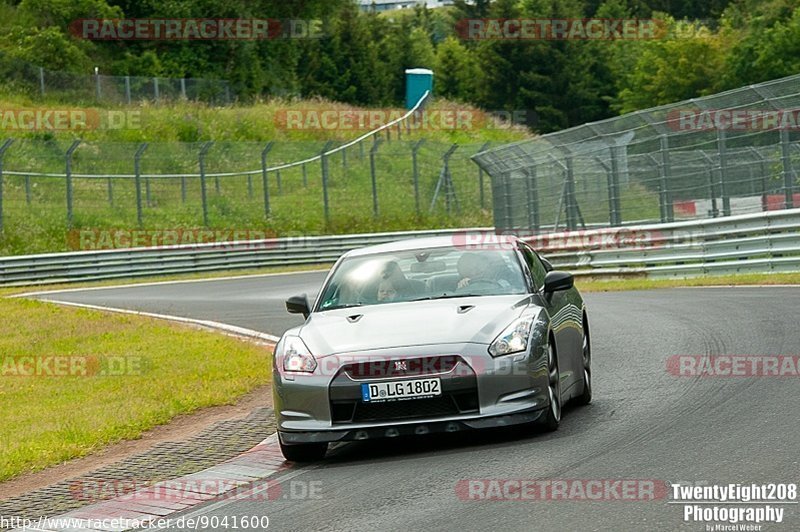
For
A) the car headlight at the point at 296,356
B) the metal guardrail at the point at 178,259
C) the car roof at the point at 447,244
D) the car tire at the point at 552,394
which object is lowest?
the metal guardrail at the point at 178,259

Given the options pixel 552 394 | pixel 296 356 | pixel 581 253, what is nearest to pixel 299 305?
pixel 296 356

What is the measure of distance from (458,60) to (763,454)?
98.1m

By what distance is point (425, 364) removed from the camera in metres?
8.31

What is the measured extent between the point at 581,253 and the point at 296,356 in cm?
1870

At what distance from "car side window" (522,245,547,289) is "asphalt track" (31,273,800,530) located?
0.95 meters

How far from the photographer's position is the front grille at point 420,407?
27.3ft

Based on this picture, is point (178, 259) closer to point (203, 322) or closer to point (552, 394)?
point (203, 322)

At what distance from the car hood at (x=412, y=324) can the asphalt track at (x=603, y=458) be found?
2.26 ft

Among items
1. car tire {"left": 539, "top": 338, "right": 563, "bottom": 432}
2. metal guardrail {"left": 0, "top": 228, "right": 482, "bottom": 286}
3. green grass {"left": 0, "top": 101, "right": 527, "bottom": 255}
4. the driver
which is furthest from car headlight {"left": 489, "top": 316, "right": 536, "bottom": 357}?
green grass {"left": 0, "top": 101, "right": 527, "bottom": 255}

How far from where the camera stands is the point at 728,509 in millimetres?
6086

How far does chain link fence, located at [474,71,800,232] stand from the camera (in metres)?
21.1

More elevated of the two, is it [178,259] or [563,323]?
[563,323]

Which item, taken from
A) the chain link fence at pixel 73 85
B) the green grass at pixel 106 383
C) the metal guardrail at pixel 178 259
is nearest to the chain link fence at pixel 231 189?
the metal guardrail at pixel 178 259

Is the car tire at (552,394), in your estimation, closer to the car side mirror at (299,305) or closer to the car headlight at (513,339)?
the car headlight at (513,339)
